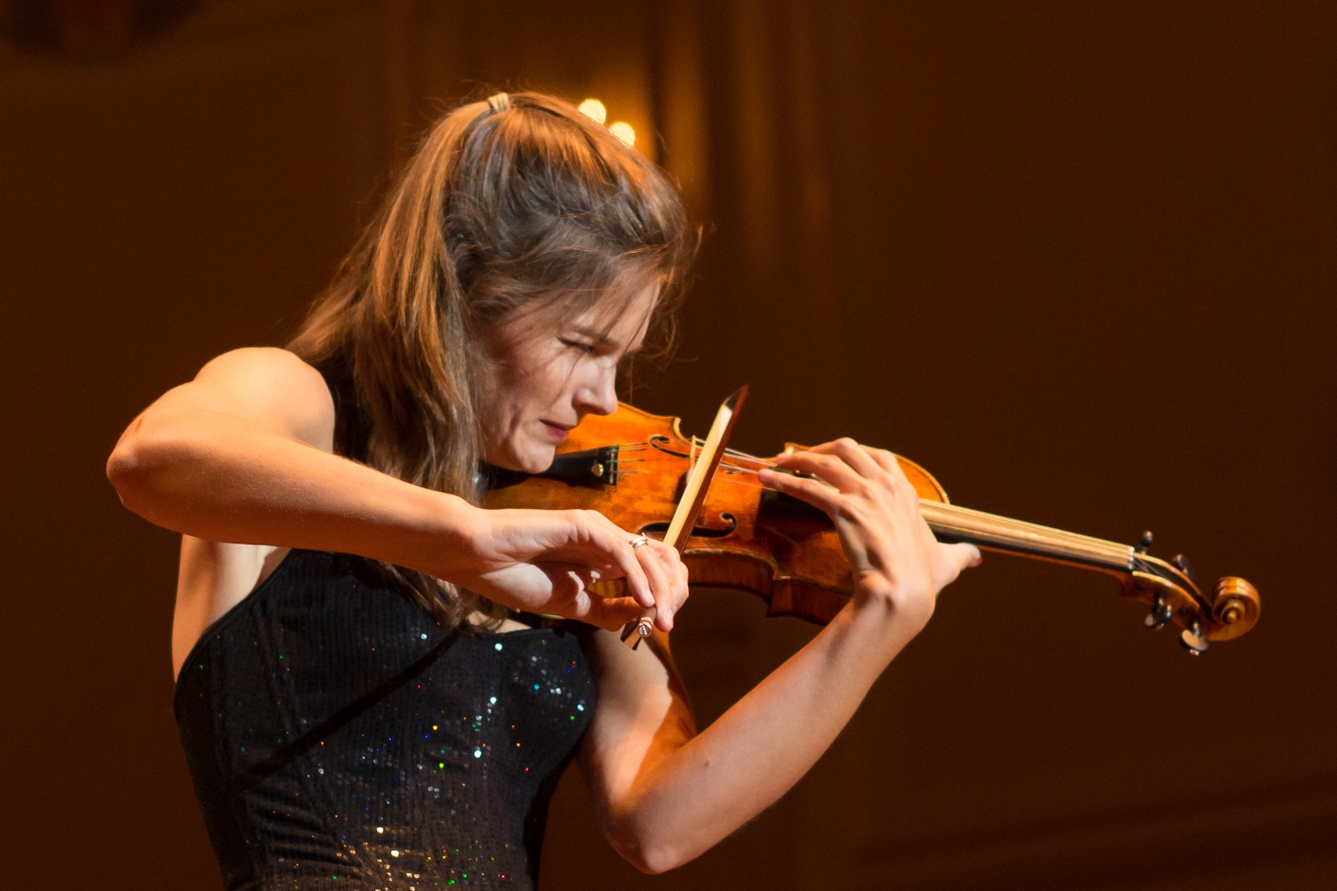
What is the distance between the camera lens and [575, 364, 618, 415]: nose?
3.31 ft

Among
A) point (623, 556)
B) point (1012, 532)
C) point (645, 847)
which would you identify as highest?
point (623, 556)

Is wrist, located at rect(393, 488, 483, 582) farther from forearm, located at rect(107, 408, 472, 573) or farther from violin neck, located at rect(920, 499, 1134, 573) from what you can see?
violin neck, located at rect(920, 499, 1134, 573)

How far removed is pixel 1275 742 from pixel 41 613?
1751mm

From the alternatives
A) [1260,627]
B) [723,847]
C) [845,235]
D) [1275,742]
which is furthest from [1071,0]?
[723,847]

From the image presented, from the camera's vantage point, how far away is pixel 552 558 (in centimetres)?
76

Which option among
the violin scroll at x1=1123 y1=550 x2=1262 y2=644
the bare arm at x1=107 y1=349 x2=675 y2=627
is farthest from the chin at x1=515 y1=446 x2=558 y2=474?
the violin scroll at x1=1123 y1=550 x2=1262 y2=644

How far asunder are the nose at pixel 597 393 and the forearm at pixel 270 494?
0.90 feet

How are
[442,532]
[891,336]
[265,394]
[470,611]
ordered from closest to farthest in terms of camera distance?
[442,532] < [265,394] < [470,611] < [891,336]

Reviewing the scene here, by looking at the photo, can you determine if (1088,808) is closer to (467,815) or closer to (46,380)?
(467,815)

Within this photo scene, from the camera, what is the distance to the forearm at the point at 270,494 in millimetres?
736

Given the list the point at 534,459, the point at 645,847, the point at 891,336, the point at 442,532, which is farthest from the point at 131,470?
the point at 891,336

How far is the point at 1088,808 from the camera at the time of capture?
1705mm

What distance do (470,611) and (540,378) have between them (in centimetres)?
19

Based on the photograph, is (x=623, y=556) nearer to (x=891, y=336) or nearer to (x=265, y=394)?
(x=265, y=394)
